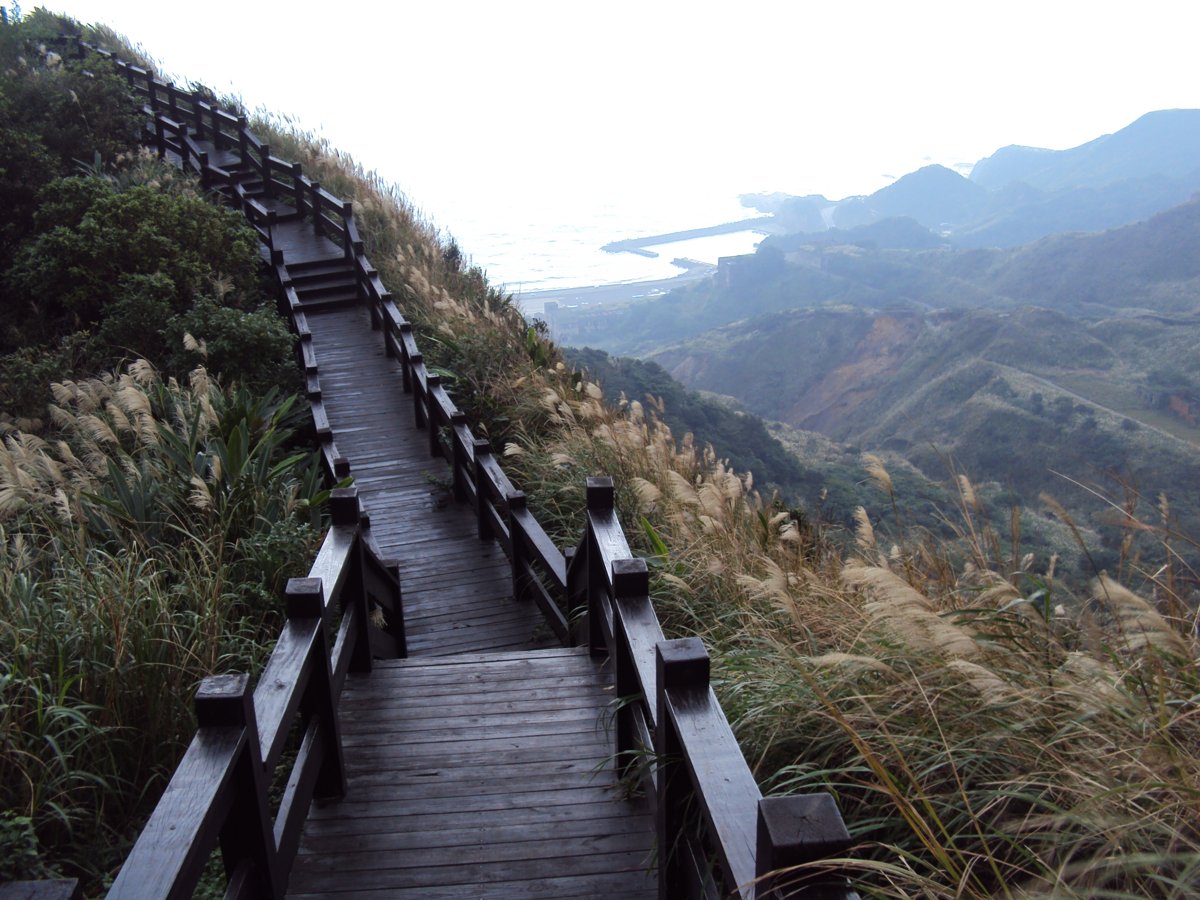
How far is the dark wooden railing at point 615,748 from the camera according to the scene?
1.99 metres

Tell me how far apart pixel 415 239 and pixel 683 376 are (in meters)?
49.8

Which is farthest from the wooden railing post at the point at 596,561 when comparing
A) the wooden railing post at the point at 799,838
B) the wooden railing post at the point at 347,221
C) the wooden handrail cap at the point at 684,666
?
the wooden railing post at the point at 347,221

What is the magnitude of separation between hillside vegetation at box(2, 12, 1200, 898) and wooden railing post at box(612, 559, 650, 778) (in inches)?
14.1

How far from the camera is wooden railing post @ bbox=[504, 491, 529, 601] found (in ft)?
23.0

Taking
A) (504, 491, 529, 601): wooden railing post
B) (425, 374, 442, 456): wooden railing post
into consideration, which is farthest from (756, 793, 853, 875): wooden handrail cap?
(425, 374, 442, 456): wooden railing post

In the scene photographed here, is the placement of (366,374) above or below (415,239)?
below

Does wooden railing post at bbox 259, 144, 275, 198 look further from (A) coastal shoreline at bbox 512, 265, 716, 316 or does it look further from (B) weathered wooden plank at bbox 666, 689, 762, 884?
(A) coastal shoreline at bbox 512, 265, 716, 316

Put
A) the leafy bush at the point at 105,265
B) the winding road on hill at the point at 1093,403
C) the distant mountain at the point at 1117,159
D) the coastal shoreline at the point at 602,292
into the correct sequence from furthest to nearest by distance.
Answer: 1. the distant mountain at the point at 1117,159
2. the coastal shoreline at the point at 602,292
3. the winding road on hill at the point at 1093,403
4. the leafy bush at the point at 105,265

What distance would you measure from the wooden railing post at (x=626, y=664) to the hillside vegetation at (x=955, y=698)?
1.18 ft

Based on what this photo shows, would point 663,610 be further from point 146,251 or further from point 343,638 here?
point 146,251

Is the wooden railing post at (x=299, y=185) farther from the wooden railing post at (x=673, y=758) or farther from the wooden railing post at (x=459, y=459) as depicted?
the wooden railing post at (x=673, y=758)

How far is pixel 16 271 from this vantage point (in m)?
12.3

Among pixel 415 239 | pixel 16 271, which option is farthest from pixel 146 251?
pixel 415 239

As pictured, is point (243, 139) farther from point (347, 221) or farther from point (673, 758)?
point (673, 758)
